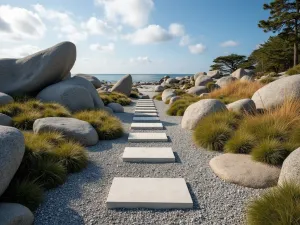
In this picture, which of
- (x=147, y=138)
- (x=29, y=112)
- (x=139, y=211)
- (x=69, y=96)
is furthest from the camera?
(x=69, y=96)

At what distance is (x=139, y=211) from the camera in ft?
7.98

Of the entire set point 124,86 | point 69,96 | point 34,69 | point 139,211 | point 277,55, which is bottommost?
point 139,211

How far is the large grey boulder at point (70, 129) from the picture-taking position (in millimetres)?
4453

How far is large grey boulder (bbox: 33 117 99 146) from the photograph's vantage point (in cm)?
445

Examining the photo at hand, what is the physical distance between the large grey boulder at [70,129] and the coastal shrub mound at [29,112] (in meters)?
0.81

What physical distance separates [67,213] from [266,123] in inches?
146

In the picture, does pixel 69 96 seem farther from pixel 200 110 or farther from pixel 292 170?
pixel 292 170

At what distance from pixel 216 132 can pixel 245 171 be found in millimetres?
1397

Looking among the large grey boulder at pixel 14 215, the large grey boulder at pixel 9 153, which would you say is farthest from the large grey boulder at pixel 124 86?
the large grey boulder at pixel 14 215

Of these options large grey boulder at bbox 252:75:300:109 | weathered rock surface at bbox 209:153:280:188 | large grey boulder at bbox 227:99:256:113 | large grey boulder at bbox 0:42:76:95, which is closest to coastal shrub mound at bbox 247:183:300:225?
weathered rock surface at bbox 209:153:280:188

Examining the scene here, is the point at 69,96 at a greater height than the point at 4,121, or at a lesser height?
greater

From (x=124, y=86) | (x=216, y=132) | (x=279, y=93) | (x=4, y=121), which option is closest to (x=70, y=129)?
(x=4, y=121)

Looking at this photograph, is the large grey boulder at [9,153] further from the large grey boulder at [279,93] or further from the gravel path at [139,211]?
the large grey boulder at [279,93]

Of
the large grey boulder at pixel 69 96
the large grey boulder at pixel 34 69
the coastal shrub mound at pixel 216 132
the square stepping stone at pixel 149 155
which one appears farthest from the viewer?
the large grey boulder at pixel 34 69
